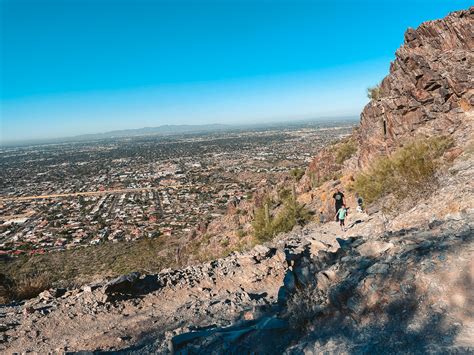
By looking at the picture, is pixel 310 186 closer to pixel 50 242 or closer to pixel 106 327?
pixel 106 327

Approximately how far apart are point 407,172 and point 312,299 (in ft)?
22.3

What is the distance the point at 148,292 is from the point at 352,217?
26.1ft

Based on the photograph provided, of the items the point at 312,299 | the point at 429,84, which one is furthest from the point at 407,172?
the point at 429,84

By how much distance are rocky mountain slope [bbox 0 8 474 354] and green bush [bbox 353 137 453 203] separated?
414 millimetres

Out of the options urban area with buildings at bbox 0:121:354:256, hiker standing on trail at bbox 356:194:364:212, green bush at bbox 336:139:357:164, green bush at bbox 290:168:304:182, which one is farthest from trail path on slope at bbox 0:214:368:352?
green bush at bbox 290:168:304:182

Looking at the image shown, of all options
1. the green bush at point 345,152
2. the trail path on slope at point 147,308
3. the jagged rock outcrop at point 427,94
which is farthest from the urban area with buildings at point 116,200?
the trail path on slope at point 147,308

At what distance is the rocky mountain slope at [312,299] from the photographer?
12.4 ft

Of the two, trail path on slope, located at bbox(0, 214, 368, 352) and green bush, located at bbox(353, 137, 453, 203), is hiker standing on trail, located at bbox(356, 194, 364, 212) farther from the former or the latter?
trail path on slope, located at bbox(0, 214, 368, 352)

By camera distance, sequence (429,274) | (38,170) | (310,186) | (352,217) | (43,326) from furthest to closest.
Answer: (38,170), (310,186), (352,217), (43,326), (429,274)

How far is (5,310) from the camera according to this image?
23.9 feet

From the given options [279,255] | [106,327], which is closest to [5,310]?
[106,327]

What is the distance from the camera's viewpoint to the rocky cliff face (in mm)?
14000

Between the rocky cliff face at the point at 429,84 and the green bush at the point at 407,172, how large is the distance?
2.91m

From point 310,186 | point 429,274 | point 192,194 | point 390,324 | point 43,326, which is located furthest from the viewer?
point 192,194
